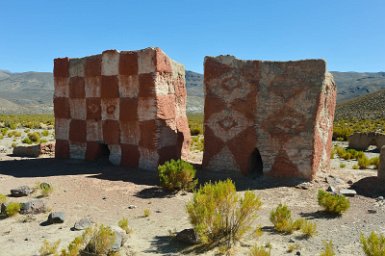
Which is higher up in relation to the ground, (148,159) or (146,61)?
(146,61)

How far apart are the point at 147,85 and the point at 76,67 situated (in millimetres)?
3307

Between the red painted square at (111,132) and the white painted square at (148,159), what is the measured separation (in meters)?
1.08

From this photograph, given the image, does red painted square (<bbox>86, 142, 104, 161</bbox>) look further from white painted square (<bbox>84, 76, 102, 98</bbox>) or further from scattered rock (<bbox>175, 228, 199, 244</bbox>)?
scattered rock (<bbox>175, 228, 199, 244</bbox>)

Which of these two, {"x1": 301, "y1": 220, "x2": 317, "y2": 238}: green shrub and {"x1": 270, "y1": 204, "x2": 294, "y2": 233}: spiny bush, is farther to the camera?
{"x1": 270, "y1": 204, "x2": 294, "y2": 233}: spiny bush

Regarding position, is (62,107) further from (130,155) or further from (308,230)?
(308,230)

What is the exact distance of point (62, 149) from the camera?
14102 mm

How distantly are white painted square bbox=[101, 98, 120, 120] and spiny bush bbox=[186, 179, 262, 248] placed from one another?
6880 millimetres

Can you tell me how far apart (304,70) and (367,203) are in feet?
12.5

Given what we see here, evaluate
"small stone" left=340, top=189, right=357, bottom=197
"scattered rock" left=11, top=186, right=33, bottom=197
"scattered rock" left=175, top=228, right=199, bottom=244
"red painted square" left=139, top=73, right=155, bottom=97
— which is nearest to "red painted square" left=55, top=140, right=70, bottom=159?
"red painted square" left=139, top=73, right=155, bottom=97

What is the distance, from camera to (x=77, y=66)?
532 inches

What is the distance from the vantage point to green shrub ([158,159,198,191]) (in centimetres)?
962

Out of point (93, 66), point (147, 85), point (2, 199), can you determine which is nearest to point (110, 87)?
point (93, 66)

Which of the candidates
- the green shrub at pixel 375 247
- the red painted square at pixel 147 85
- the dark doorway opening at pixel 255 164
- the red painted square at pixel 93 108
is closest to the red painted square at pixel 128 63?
the red painted square at pixel 147 85

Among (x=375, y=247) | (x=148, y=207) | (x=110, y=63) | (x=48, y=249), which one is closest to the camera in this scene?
(x=375, y=247)
